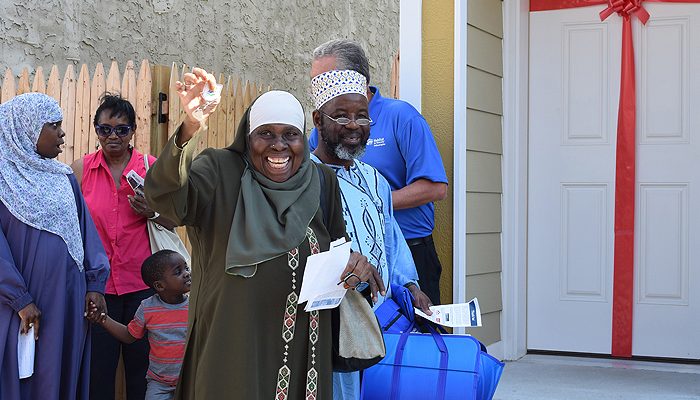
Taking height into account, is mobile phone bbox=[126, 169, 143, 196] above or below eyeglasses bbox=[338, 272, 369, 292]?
above

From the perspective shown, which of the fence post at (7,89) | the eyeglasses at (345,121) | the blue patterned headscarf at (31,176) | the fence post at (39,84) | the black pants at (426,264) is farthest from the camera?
the fence post at (39,84)

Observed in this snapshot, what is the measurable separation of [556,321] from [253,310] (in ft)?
12.1

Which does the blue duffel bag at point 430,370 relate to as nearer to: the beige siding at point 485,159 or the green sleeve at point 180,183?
the green sleeve at point 180,183

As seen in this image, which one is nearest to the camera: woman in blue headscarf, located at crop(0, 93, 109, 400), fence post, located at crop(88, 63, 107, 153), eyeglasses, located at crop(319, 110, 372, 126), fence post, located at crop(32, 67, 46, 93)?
eyeglasses, located at crop(319, 110, 372, 126)

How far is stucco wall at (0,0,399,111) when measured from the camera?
8966mm

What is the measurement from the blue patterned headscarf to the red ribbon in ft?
11.3

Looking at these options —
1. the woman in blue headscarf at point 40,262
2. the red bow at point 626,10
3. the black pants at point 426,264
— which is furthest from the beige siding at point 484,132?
the woman in blue headscarf at point 40,262

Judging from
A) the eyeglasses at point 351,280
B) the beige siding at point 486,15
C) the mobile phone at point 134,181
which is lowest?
the eyeglasses at point 351,280

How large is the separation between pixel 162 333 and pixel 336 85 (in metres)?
1.89

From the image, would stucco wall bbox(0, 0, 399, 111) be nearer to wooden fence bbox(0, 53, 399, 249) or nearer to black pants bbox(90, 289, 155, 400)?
wooden fence bbox(0, 53, 399, 249)

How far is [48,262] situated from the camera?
15.9 ft

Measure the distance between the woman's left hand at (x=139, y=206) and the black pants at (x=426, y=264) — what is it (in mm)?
1524

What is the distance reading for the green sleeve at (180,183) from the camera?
119 inches

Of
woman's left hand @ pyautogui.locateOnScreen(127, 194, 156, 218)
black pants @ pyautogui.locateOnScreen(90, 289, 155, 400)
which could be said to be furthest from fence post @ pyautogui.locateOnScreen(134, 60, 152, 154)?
black pants @ pyautogui.locateOnScreen(90, 289, 155, 400)
